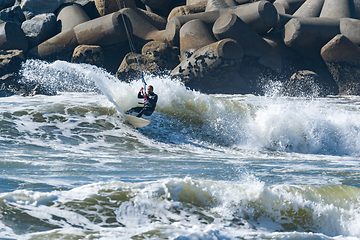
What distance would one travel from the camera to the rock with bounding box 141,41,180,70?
588 inches

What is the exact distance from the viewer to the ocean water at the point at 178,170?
11.8 feet

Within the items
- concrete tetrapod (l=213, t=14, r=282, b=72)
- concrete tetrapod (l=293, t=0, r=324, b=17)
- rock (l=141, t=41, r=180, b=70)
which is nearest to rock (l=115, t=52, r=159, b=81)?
rock (l=141, t=41, r=180, b=70)

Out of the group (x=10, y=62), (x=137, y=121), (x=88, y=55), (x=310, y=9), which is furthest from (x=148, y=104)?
(x=310, y=9)

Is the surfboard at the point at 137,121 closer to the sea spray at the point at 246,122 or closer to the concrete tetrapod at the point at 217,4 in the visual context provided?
the sea spray at the point at 246,122

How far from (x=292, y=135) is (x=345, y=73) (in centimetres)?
708

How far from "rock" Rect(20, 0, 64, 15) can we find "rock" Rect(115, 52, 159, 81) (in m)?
5.20

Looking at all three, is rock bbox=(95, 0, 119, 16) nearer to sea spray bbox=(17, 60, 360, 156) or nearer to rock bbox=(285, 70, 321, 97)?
sea spray bbox=(17, 60, 360, 156)

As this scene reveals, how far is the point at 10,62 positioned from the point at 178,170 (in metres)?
12.0

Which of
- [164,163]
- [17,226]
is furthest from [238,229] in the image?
[164,163]

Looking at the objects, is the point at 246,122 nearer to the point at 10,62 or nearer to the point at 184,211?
the point at 184,211

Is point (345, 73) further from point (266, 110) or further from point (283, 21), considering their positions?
point (266, 110)

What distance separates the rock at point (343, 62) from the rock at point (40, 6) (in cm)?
1193

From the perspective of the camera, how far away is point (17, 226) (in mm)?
3309

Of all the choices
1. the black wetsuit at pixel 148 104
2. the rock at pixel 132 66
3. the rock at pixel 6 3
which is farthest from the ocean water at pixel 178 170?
the rock at pixel 6 3
